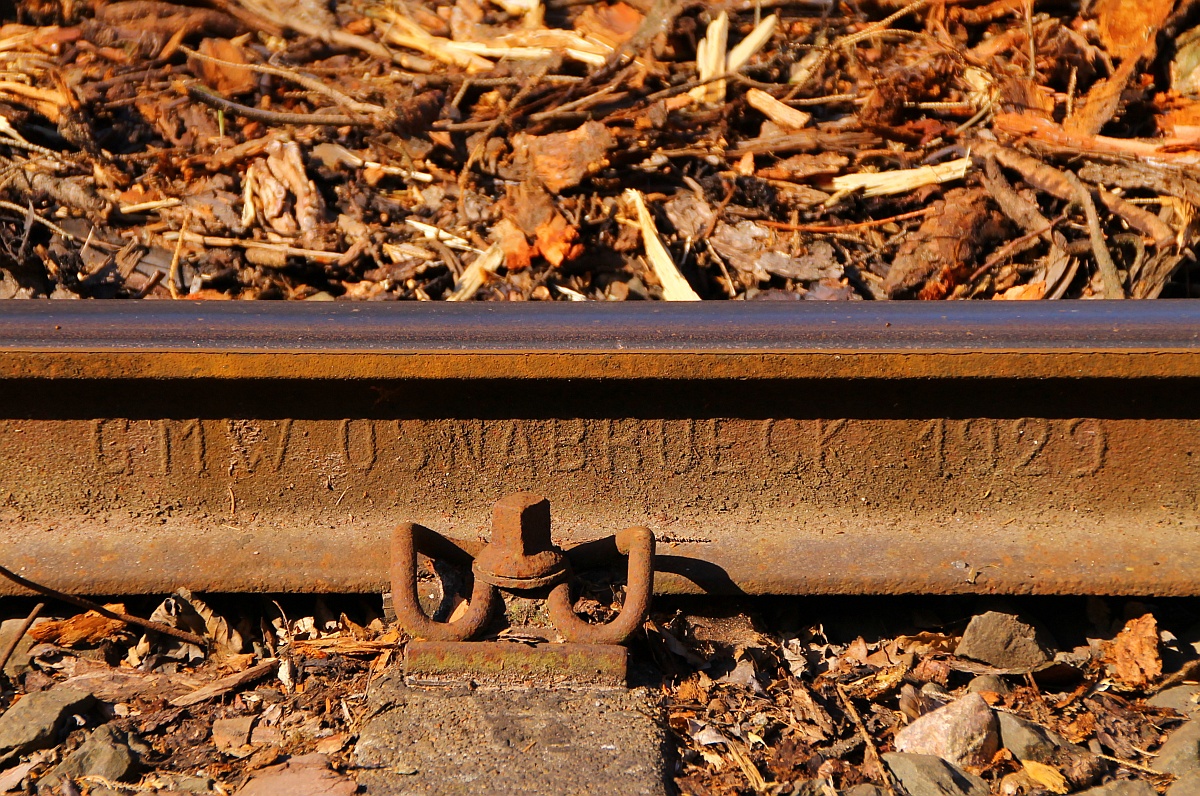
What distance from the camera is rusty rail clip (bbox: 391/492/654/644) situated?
198cm

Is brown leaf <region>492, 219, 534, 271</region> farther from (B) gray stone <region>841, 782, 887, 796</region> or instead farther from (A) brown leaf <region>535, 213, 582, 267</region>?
(B) gray stone <region>841, 782, 887, 796</region>

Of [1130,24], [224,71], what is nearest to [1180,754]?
[1130,24]

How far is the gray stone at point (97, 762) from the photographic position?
1.80 metres

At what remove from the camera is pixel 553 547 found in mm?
2121

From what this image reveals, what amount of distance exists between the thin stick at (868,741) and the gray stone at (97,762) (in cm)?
135

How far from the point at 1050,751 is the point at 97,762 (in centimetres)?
176

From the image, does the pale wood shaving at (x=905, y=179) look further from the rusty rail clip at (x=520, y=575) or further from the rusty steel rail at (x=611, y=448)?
the rusty rail clip at (x=520, y=575)

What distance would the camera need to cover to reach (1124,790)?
5.90 ft

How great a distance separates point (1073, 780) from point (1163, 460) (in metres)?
0.85

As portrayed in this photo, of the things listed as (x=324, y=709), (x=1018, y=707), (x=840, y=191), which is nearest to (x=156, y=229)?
(x=324, y=709)

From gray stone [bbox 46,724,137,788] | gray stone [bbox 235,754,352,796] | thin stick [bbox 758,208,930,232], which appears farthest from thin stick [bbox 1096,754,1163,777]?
thin stick [bbox 758,208,930,232]

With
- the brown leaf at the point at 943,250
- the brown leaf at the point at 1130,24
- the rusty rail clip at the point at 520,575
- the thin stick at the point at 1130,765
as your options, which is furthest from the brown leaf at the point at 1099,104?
the rusty rail clip at the point at 520,575

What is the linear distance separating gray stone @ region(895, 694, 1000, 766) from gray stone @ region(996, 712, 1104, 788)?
0.03 meters

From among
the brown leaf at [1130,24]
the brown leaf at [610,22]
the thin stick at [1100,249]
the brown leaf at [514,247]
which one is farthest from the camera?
the brown leaf at [610,22]
